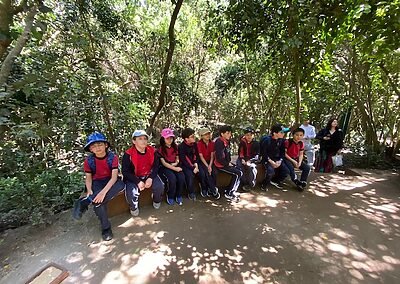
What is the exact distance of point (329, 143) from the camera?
5.82 metres

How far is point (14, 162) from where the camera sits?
3.30m

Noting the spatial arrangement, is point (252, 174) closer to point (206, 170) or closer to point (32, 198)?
point (206, 170)

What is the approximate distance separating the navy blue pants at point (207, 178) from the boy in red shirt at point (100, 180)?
1.33 metres

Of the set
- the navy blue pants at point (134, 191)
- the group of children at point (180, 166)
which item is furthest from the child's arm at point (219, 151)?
the navy blue pants at point (134, 191)

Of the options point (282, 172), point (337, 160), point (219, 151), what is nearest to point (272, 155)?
point (282, 172)

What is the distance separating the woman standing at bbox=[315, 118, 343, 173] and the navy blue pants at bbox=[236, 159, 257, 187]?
7.68ft

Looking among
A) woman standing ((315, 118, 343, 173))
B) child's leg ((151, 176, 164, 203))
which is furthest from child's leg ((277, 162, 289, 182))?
child's leg ((151, 176, 164, 203))

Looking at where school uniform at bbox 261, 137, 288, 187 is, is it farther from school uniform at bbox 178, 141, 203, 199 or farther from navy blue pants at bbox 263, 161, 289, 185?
school uniform at bbox 178, 141, 203, 199

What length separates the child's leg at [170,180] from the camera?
3.85 metres

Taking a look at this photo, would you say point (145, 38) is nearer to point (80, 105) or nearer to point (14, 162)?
point (80, 105)

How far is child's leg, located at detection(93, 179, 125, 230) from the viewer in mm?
3068

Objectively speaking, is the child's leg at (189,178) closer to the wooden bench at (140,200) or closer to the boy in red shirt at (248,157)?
the wooden bench at (140,200)

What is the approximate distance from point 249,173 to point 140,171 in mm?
1906

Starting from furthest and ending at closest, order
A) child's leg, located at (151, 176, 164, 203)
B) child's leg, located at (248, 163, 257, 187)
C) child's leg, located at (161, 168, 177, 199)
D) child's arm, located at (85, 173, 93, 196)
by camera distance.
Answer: child's leg, located at (248, 163, 257, 187) < child's leg, located at (161, 168, 177, 199) < child's leg, located at (151, 176, 164, 203) < child's arm, located at (85, 173, 93, 196)
